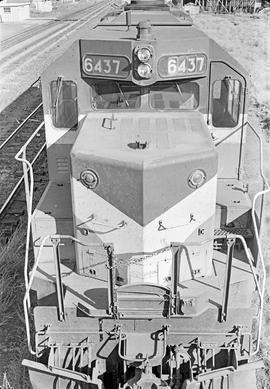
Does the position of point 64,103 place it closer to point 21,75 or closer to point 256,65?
point 21,75

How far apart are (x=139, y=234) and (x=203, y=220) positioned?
0.69 m

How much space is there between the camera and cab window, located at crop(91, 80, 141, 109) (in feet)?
18.1

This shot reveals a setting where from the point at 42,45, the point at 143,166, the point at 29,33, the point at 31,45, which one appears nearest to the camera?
the point at 143,166

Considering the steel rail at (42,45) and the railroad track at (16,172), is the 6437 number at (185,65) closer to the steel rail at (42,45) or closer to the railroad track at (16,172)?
the railroad track at (16,172)

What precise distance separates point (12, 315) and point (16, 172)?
497 centimetres

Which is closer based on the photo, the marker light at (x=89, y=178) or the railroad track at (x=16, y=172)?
the marker light at (x=89, y=178)

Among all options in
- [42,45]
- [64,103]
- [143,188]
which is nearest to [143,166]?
[143,188]

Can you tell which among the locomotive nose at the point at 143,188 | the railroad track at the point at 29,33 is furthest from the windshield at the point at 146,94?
the railroad track at the point at 29,33

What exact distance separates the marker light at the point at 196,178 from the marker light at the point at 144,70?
1.26 meters

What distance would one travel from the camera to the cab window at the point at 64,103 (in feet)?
18.6

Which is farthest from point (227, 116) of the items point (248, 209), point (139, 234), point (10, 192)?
point (10, 192)

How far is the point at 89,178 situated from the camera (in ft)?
15.7

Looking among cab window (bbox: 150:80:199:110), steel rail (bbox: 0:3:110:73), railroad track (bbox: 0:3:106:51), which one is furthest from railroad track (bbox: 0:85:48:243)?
railroad track (bbox: 0:3:106:51)

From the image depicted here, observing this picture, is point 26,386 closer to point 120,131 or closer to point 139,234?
point 139,234
